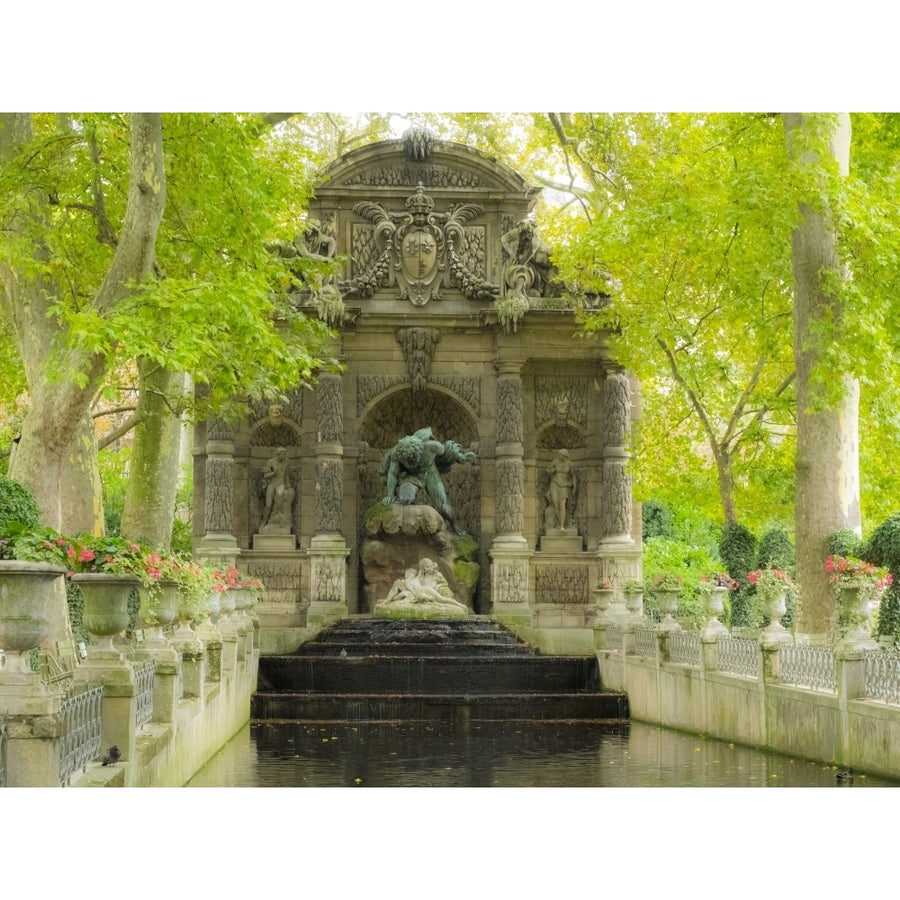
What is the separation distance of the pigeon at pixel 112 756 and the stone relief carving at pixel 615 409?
1648 centimetres

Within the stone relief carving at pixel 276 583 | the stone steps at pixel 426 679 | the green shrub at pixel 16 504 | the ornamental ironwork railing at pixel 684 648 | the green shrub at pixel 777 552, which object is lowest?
the stone steps at pixel 426 679

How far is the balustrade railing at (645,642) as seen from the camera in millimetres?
18516

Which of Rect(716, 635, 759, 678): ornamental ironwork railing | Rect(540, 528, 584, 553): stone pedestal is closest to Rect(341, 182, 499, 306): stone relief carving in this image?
Rect(540, 528, 584, 553): stone pedestal

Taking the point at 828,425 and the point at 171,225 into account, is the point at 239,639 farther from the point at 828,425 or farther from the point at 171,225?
the point at 828,425

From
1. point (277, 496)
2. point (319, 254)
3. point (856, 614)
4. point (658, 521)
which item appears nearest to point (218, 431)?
point (277, 496)

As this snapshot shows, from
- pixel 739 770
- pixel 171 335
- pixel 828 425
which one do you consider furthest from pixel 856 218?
pixel 171 335

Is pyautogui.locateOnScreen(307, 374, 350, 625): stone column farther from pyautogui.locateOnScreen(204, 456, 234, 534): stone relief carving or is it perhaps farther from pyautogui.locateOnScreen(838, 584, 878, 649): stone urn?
pyautogui.locateOnScreen(838, 584, 878, 649): stone urn

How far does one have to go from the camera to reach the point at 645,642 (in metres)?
18.9

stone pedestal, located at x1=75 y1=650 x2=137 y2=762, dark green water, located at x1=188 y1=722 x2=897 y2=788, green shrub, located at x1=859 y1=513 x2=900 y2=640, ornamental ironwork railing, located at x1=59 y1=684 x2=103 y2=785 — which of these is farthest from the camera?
green shrub, located at x1=859 y1=513 x2=900 y2=640

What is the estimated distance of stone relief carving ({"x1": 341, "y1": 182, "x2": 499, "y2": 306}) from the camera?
25.0m

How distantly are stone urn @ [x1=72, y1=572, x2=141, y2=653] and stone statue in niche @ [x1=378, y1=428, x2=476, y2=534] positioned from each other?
1409 cm

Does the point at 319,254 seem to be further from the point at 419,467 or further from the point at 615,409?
the point at 615,409

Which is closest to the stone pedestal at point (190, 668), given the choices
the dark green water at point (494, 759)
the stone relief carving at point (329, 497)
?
the dark green water at point (494, 759)

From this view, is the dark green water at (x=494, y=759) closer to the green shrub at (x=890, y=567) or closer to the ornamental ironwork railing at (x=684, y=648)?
the ornamental ironwork railing at (x=684, y=648)
